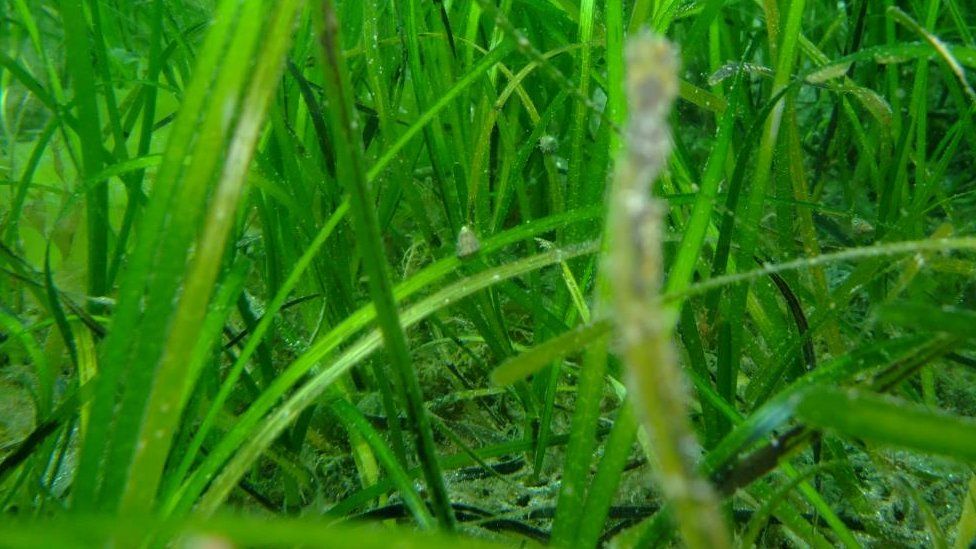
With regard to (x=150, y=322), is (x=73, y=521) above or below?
below

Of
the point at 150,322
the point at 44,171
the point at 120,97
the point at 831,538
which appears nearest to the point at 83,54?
the point at 150,322

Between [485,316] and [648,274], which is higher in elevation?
[485,316]

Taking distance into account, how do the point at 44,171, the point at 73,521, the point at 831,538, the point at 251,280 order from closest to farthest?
the point at 73,521
the point at 831,538
the point at 251,280
the point at 44,171

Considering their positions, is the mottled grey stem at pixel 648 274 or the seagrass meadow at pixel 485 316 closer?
the mottled grey stem at pixel 648 274

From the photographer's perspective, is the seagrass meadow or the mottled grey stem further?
the seagrass meadow

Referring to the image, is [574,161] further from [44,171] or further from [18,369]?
[44,171]

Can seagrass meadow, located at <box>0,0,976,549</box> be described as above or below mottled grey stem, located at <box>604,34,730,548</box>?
above

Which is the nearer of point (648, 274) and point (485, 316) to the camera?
point (648, 274)

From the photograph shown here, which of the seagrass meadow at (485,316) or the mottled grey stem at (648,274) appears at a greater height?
the seagrass meadow at (485,316)
